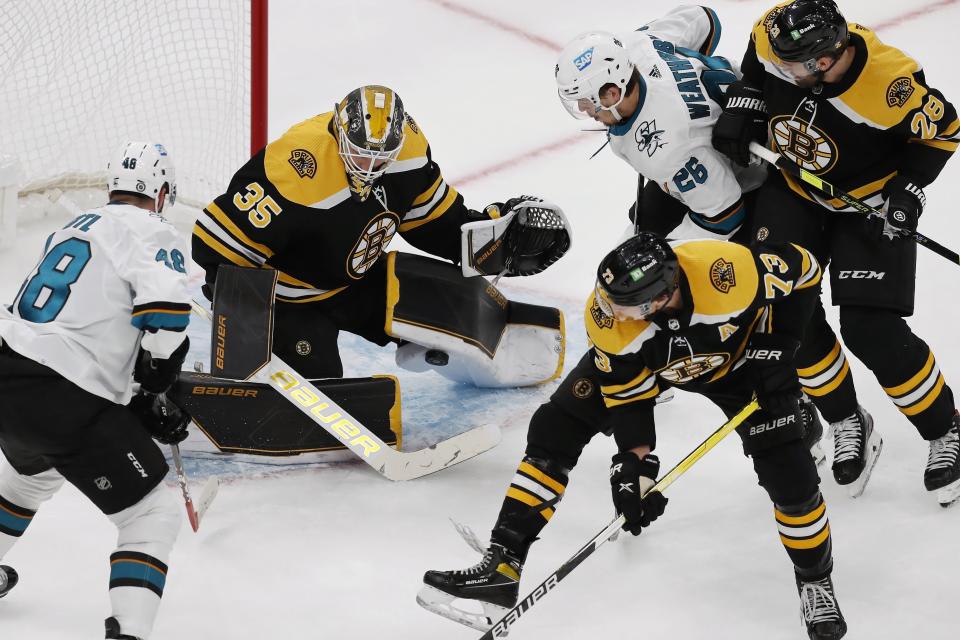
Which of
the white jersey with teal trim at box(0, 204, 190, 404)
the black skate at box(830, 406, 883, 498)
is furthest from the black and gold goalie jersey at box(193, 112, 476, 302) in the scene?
the black skate at box(830, 406, 883, 498)

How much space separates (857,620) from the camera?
3.11 metres

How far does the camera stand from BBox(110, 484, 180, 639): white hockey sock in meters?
2.78

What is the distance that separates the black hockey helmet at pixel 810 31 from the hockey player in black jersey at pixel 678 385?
19.6 inches

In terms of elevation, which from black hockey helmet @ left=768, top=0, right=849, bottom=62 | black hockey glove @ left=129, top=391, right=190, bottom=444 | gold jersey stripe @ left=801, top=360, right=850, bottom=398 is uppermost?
black hockey helmet @ left=768, top=0, right=849, bottom=62

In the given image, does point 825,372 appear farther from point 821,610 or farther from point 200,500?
point 200,500

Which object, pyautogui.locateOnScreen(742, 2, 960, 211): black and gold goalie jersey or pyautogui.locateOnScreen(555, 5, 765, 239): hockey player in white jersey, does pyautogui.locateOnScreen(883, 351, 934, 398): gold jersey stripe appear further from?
pyautogui.locateOnScreen(555, 5, 765, 239): hockey player in white jersey

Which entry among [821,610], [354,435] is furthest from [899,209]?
[354,435]

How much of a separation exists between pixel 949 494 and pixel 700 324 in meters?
1.02

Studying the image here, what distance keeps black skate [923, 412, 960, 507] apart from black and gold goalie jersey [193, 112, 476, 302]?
60.8 inches

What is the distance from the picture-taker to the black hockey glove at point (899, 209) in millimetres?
3250

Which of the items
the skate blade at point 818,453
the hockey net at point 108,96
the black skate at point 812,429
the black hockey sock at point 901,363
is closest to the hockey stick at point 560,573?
the black skate at point 812,429

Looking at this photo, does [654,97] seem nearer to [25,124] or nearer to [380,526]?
[380,526]

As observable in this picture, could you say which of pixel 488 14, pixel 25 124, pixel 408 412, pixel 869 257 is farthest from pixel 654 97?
pixel 488 14

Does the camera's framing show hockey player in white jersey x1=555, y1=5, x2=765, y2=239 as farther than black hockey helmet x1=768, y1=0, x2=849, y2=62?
Yes
